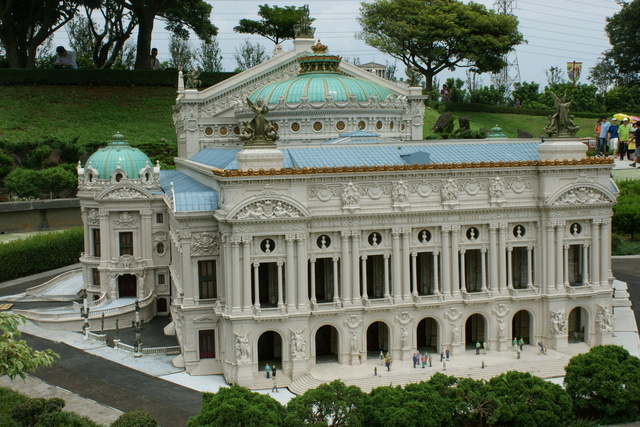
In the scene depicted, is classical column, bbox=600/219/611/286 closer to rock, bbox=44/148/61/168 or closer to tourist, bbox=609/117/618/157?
tourist, bbox=609/117/618/157

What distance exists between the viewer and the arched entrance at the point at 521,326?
2292 inches

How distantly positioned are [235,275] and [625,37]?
109m

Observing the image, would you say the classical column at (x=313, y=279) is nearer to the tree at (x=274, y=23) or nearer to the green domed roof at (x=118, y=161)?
the green domed roof at (x=118, y=161)

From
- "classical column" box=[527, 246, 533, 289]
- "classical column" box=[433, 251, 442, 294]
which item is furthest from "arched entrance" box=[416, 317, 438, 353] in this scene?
"classical column" box=[527, 246, 533, 289]

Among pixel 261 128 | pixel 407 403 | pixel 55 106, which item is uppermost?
pixel 55 106

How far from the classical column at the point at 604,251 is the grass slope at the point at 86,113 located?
2738 inches

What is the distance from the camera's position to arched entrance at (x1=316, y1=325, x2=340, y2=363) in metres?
55.8

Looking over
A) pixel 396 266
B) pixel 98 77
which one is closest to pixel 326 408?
pixel 396 266

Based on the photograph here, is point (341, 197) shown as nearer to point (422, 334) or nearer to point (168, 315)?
point (422, 334)

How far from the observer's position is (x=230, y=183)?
50.4 m

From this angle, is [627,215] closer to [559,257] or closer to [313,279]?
[559,257]

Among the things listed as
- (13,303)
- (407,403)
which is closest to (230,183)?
(407,403)

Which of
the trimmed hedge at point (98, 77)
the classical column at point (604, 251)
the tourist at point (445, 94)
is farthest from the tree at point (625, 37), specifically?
the classical column at point (604, 251)

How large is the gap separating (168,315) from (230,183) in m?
22.1
